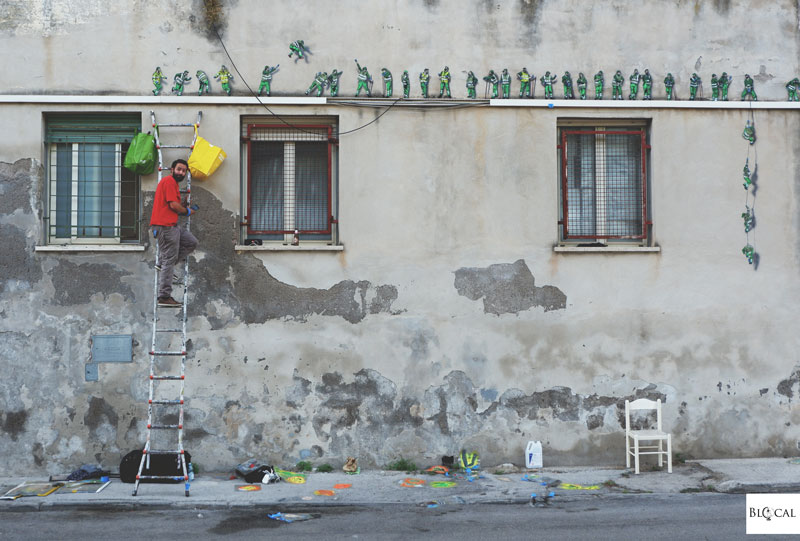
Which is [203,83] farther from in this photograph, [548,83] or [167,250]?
[548,83]

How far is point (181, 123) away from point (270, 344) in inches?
112

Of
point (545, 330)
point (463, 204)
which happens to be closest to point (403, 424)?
point (545, 330)

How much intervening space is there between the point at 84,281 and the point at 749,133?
822cm

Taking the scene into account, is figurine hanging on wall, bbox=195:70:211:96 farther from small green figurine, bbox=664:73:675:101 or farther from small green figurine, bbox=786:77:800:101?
small green figurine, bbox=786:77:800:101

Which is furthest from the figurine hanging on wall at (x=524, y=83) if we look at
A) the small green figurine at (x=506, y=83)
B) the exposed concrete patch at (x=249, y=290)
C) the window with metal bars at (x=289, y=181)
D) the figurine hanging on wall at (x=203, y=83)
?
the figurine hanging on wall at (x=203, y=83)

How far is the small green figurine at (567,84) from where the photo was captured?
10.1m

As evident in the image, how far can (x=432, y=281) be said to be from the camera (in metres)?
9.95

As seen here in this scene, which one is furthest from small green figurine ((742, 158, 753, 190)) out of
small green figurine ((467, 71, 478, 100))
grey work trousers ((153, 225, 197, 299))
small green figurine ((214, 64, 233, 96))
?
grey work trousers ((153, 225, 197, 299))

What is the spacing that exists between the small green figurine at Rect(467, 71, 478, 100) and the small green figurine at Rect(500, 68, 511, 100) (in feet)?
1.04

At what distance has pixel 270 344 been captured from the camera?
979 cm

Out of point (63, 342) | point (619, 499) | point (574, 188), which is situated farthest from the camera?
point (574, 188)

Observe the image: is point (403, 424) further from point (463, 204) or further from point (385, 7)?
point (385, 7)

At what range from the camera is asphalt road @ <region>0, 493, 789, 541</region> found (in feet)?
23.7

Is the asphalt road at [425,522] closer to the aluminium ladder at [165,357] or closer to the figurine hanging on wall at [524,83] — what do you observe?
the aluminium ladder at [165,357]
